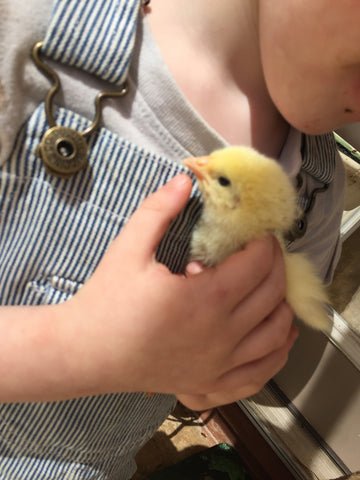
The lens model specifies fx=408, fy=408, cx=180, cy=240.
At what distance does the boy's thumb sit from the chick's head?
0.05m

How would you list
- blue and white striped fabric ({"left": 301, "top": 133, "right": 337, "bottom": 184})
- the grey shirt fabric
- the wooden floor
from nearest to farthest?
the grey shirt fabric < blue and white striped fabric ({"left": 301, "top": 133, "right": 337, "bottom": 184}) < the wooden floor

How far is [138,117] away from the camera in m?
0.52

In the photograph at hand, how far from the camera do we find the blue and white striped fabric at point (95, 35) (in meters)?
0.45

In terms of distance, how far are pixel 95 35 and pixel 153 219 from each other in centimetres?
22

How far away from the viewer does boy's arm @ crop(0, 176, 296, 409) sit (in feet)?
1.51

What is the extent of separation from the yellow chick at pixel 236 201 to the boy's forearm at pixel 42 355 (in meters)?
0.20

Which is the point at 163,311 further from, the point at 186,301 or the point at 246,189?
the point at 246,189

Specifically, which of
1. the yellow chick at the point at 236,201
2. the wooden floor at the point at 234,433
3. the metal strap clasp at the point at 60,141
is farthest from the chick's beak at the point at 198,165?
the wooden floor at the point at 234,433

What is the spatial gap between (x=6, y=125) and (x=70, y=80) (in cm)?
9

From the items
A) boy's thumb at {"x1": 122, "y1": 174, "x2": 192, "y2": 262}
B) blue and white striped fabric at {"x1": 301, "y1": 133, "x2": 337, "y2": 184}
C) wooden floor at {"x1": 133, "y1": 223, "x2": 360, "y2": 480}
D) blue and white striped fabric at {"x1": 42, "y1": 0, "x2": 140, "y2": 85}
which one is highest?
blue and white striped fabric at {"x1": 301, "y1": 133, "x2": 337, "y2": 184}

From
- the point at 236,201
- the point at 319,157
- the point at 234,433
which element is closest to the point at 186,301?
the point at 236,201

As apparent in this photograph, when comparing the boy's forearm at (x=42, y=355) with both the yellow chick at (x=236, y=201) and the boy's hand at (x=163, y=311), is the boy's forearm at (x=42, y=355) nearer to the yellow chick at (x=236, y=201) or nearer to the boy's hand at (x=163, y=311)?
the boy's hand at (x=163, y=311)

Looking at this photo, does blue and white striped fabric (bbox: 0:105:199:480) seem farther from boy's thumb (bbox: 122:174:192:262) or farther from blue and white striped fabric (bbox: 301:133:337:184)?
blue and white striped fabric (bbox: 301:133:337:184)

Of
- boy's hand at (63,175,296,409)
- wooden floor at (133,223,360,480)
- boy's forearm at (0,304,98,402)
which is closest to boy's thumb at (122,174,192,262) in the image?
boy's hand at (63,175,296,409)
